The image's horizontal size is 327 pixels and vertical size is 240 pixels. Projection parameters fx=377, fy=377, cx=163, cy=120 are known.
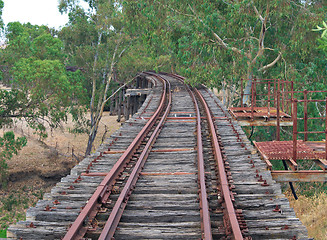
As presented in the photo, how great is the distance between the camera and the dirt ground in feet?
59.9

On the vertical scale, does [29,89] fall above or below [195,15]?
below

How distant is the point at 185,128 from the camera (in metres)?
10.2

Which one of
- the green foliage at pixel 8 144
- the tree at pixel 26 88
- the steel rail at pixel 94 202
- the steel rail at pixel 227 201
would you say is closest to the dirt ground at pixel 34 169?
the tree at pixel 26 88

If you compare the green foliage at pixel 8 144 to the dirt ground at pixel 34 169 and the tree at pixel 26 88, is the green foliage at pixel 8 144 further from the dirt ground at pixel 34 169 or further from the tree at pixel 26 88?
the dirt ground at pixel 34 169

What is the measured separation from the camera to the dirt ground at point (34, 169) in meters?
18.3

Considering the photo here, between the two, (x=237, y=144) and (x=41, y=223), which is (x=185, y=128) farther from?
(x=41, y=223)

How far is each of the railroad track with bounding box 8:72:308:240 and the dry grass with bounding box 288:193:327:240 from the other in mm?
4595

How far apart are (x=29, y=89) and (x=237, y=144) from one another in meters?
12.3

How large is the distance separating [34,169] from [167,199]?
18490 mm

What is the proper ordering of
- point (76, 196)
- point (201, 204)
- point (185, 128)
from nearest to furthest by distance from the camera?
1. point (201, 204)
2. point (76, 196)
3. point (185, 128)

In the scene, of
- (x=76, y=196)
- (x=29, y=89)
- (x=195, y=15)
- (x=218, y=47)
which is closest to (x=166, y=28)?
(x=195, y=15)

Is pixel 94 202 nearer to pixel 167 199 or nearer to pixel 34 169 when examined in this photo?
pixel 167 199

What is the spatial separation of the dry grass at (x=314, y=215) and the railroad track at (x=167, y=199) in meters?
4.59

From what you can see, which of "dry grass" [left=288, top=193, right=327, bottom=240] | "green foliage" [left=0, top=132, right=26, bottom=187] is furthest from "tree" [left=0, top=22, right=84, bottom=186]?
"dry grass" [left=288, top=193, right=327, bottom=240]
